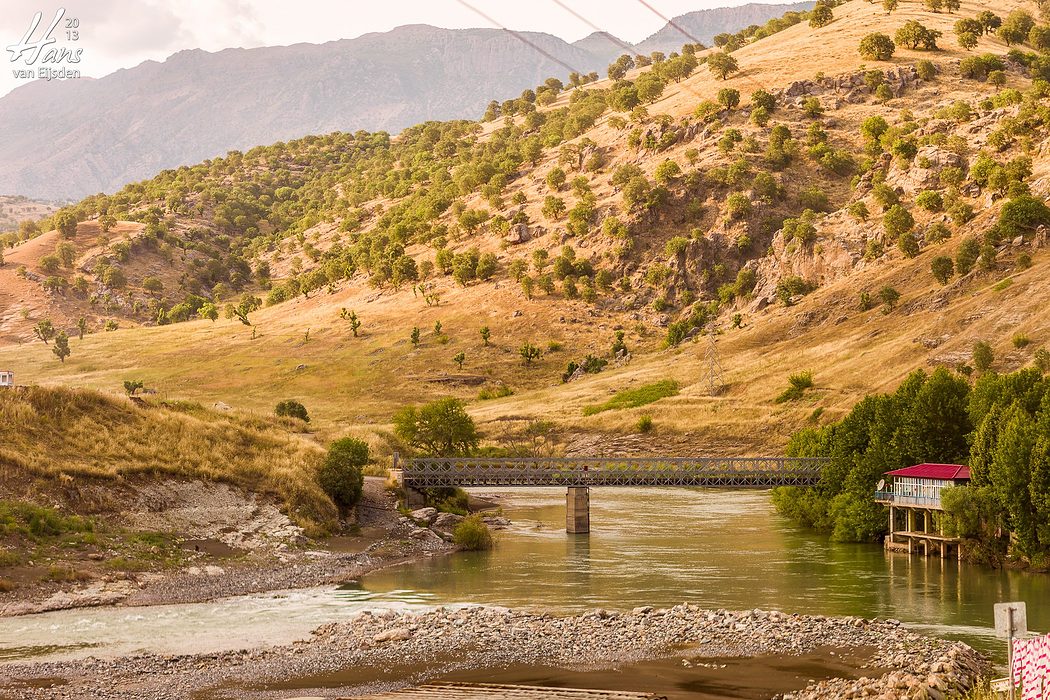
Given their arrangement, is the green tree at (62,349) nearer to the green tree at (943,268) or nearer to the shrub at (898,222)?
the shrub at (898,222)

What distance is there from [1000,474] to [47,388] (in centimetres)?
6035

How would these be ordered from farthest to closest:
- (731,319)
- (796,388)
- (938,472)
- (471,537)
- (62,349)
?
(62,349)
(731,319)
(796,388)
(471,537)
(938,472)

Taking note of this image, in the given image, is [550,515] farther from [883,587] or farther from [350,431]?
[883,587]

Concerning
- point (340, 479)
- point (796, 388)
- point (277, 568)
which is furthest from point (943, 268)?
point (277, 568)

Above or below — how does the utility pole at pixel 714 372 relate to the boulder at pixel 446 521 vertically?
above

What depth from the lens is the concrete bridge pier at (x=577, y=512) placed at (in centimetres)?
8356

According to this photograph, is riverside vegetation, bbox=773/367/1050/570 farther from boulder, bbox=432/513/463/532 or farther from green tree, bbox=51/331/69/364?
green tree, bbox=51/331/69/364

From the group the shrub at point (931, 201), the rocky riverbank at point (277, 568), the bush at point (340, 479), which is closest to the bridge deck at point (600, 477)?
the rocky riverbank at point (277, 568)

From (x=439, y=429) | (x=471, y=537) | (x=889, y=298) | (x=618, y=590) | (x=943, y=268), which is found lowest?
(x=618, y=590)

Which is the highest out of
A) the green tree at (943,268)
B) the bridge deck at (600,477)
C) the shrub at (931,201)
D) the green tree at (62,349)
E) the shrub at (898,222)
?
the shrub at (931,201)

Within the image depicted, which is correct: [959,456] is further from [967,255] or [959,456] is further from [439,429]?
[967,255]

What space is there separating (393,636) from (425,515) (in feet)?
118

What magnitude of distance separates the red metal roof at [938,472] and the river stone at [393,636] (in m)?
37.8

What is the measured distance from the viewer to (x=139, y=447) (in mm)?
73688
